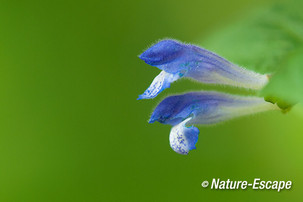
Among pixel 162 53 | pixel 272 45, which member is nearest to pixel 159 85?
pixel 162 53

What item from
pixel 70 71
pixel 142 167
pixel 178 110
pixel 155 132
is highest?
pixel 70 71

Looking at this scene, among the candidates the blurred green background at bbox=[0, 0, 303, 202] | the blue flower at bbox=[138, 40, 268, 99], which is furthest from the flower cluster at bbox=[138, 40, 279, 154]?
the blurred green background at bbox=[0, 0, 303, 202]

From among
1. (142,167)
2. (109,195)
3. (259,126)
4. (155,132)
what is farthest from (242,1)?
(109,195)

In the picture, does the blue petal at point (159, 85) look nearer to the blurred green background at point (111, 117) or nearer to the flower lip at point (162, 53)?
the flower lip at point (162, 53)

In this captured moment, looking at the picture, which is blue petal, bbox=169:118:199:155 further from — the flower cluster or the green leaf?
the green leaf

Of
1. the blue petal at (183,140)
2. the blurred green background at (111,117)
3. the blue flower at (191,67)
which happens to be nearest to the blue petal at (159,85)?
the blue flower at (191,67)

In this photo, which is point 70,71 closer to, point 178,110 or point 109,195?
point 109,195
